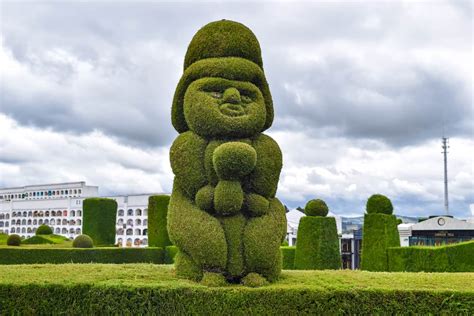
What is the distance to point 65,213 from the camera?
72500 mm

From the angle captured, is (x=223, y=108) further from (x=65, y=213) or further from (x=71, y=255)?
(x=65, y=213)

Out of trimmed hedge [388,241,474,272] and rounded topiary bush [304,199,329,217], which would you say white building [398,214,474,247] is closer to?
trimmed hedge [388,241,474,272]

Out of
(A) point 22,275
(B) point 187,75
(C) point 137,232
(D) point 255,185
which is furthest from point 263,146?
(C) point 137,232

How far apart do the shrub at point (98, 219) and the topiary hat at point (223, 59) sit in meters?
19.4

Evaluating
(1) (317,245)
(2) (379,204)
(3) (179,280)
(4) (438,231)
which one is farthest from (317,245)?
(4) (438,231)

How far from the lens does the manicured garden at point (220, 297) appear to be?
8.28 meters

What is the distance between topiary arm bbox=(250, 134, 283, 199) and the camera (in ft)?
31.3

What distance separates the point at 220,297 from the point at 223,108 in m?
3.25

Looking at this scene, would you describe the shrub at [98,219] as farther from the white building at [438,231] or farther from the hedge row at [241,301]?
the hedge row at [241,301]

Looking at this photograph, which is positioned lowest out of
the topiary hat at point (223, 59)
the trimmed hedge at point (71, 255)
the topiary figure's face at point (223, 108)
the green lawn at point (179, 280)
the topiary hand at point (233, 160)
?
the trimmed hedge at point (71, 255)

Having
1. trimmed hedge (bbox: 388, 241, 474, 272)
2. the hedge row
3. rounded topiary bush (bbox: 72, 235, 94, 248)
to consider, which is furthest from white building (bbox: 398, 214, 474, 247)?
the hedge row

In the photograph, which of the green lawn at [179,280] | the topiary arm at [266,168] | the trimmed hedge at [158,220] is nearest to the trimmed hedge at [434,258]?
the green lawn at [179,280]

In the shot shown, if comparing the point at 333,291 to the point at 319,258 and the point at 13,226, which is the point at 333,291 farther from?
the point at 13,226

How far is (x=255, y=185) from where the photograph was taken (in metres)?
9.53
